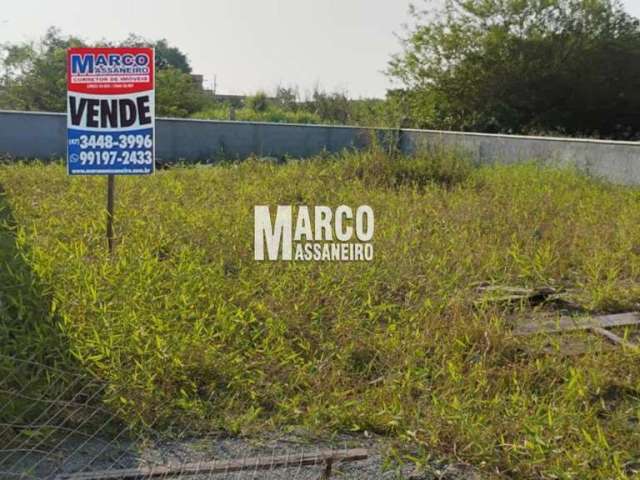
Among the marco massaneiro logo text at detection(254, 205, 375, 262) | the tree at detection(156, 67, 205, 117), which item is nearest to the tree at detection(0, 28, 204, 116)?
the tree at detection(156, 67, 205, 117)

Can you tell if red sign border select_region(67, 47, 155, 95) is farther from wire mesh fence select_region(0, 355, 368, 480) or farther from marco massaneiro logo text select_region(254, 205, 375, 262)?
wire mesh fence select_region(0, 355, 368, 480)

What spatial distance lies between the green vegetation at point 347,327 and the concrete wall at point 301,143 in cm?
284

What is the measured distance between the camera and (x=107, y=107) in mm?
3896

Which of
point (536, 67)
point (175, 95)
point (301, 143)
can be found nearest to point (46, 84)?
point (175, 95)

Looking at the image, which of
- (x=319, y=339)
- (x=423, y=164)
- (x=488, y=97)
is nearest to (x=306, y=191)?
(x=423, y=164)

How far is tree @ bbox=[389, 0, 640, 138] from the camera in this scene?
1388cm

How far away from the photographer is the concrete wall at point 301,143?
7949 millimetres

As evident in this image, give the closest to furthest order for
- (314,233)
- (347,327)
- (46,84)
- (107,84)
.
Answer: (347,327) → (107,84) → (314,233) → (46,84)

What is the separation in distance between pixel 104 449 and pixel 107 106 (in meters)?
2.54

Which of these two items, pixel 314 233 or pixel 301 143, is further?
pixel 301 143

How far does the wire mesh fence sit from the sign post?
66.5 inches

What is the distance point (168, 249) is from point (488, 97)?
11.8 meters

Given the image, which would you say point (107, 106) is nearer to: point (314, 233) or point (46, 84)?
point (314, 233)

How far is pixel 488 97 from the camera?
14117mm
